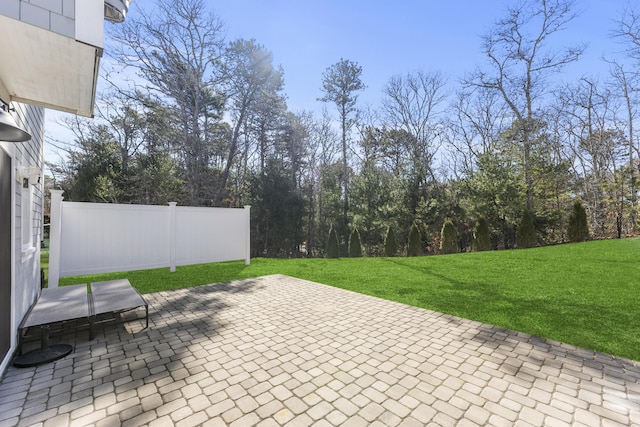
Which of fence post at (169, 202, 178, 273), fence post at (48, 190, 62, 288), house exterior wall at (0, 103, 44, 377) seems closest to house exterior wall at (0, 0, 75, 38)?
house exterior wall at (0, 103, 44, 377)

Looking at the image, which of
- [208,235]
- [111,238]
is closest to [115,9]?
[111,238]

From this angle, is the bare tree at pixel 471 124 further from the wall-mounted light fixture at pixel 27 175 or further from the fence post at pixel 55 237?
the wall-mounted light fixture at pixel 27 175

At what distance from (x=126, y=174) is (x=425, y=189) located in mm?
15953

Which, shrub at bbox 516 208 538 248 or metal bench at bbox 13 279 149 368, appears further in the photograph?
shrub at bbox 516 208 538 248

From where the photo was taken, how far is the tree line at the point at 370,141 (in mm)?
13609

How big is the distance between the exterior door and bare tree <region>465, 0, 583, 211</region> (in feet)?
57.4

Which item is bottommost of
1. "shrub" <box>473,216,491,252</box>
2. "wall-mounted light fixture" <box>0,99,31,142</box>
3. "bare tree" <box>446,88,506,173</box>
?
"shrub" <box>473,216,491,252</box>

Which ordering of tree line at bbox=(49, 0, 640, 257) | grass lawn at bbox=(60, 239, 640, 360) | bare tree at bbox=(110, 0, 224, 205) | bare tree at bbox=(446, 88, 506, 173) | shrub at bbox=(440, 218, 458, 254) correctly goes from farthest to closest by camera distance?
bare tree at bbox=(446, 88, 506, 173) < tree line at bbox=(49, 0, 640, 257) < shrub at bbox=(440, 218, 458, 254) < bare tree at bbox=(110, 0, 224, 205) < grass lawn at bbox=(60, 239, 640, 360)

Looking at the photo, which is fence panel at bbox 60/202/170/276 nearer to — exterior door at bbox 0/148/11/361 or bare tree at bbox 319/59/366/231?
exterior door at bbox 0/148/11/361

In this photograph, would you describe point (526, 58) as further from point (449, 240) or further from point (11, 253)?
point (11, 253)

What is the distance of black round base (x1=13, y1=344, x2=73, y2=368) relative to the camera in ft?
9.40

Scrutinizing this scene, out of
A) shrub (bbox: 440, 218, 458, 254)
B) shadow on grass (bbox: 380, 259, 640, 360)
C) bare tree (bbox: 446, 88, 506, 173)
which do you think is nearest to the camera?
shadow on grass (bbox: 380, 259, 640, 360)

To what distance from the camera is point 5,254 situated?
2830 millimetres

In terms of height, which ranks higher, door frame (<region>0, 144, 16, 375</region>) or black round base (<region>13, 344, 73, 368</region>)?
door frame (<region>0, 144, 16, 375</region>)
